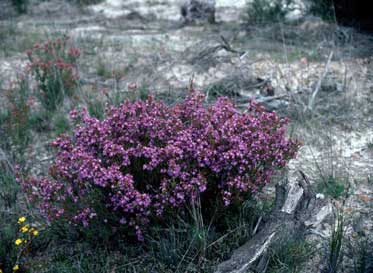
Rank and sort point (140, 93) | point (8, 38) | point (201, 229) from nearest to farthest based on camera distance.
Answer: point (201, 229) < point (140, 93) < point (8, 38)

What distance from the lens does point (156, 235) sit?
349cm

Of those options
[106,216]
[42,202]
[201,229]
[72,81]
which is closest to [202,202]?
[201,229]

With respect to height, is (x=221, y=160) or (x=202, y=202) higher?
(x=221, y=160)

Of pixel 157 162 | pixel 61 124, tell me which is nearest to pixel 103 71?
pixel 61 124

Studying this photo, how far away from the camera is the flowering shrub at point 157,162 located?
3.28 meters

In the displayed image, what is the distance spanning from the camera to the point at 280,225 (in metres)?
3.38

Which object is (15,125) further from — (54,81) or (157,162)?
(157,162)

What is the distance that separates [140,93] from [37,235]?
2.13 meters

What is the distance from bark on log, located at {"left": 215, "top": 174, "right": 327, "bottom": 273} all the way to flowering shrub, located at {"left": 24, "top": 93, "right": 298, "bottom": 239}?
0.65 ft

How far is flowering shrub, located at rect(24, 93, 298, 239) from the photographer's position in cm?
328

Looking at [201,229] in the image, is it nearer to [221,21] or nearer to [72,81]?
[72,81]

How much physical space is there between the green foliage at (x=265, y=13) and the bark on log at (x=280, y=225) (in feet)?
16.0

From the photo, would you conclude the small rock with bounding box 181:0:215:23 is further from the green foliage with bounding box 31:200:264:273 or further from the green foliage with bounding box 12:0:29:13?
the green foliage with bounding box 31:200:264:273

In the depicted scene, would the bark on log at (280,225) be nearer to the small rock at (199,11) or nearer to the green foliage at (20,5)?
the small rock at (199,11)
